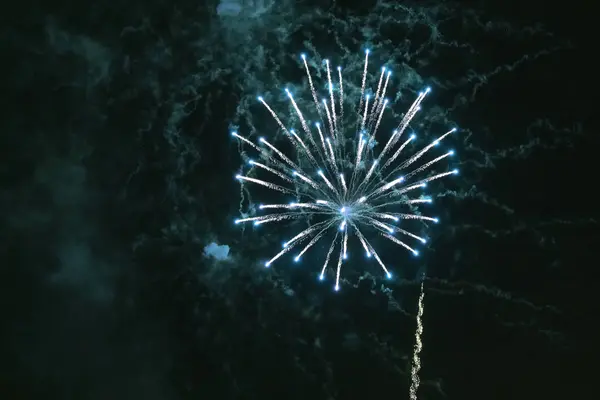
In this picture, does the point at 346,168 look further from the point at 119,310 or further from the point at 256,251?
the point at 119,310

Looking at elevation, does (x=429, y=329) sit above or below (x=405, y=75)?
below

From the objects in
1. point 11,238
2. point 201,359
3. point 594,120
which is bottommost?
point 201,359

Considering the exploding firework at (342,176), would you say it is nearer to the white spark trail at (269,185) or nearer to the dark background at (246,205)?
the white spark trail at (269,185)

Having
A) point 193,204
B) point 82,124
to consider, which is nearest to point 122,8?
point 82,124

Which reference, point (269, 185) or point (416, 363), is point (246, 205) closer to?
point (269, 185)

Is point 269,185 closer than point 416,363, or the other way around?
point 269,185

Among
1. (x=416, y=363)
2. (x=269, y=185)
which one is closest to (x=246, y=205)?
(x=269, y=185)
